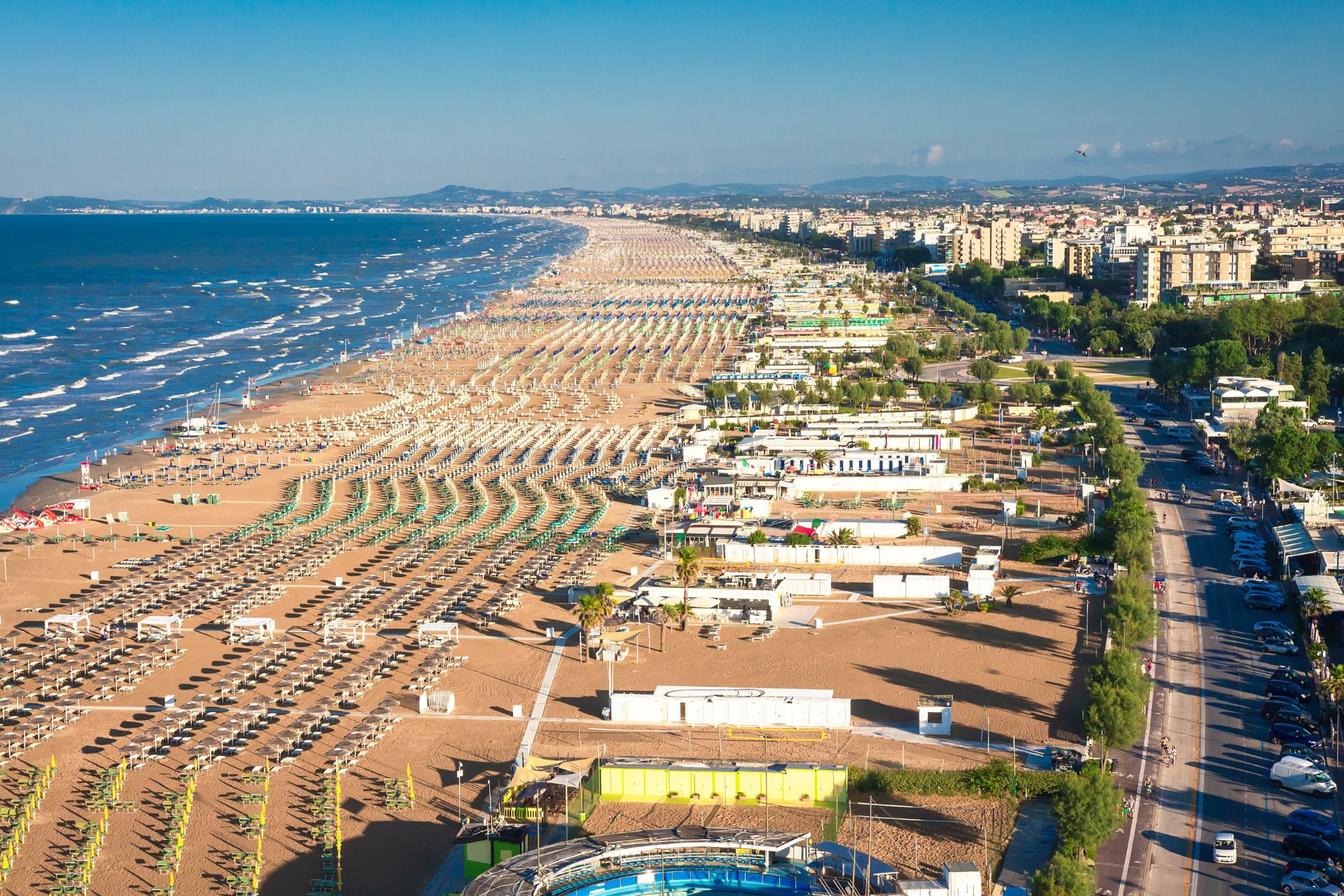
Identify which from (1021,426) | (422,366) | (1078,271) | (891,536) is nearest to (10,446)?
(422,366)

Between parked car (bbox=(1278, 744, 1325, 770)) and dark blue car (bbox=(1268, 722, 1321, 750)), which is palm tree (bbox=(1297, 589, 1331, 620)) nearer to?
dark blue car (bbox=(1268, 722, 1321, 750))

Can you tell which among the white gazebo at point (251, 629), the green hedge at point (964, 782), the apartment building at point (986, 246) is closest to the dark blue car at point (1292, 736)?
the green hedge at point (964, 782)

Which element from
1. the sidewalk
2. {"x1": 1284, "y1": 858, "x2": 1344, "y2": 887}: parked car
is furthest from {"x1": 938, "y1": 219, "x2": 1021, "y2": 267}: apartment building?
{"x1": 1284, "y1": 858, "x2": 1344, "y2": 887}: parked car

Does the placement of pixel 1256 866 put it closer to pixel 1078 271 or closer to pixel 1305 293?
pixel 1305 293

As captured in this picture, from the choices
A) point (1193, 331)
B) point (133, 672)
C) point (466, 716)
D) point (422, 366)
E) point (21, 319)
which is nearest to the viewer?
point (466, 716)

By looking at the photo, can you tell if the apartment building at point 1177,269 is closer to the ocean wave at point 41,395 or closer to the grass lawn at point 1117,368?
the grass lawn at point 1117,368

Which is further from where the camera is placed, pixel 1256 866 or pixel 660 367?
pixel 660 367

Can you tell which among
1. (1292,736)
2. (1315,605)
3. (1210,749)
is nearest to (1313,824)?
(1210,749)
